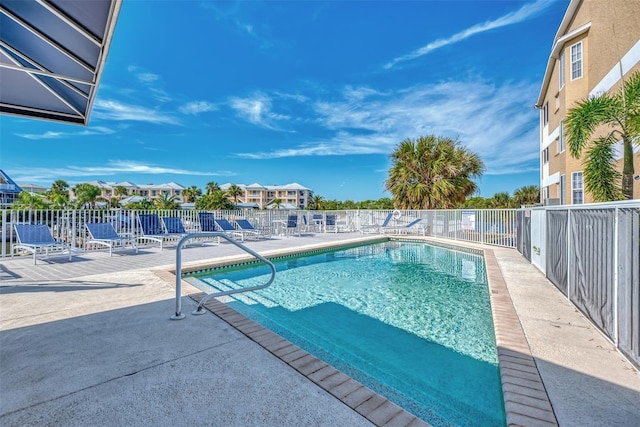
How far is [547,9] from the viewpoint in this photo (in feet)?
46.5

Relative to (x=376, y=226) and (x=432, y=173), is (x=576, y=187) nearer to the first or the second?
(x=376, y=226)

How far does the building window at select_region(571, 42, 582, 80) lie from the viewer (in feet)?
37.0

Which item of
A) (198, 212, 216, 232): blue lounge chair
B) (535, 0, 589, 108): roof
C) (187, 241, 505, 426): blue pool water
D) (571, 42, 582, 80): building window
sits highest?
(535, 0, 589, 108): roof

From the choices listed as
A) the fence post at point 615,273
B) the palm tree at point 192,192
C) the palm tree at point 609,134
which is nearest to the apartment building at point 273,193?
the palm tree at point 192,192

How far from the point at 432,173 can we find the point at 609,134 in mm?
13142

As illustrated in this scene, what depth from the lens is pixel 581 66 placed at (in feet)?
36.8

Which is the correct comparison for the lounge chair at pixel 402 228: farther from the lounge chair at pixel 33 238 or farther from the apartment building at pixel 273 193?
the apartment building at pixel 273 193

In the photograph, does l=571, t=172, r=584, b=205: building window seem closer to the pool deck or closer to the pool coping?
the pool deck

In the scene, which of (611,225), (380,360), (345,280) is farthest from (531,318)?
(345,280)

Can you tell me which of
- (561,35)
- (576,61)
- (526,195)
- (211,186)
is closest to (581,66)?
(576,61)

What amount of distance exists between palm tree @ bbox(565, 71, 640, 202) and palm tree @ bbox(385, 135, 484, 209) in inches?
481

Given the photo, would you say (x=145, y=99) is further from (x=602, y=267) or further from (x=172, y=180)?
(x=172, y=180)

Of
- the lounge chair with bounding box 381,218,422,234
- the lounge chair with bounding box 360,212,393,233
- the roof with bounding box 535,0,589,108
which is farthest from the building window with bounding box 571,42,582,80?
the lounge chair with bounding box 360,212,393,233

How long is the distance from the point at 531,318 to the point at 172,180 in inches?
3577
